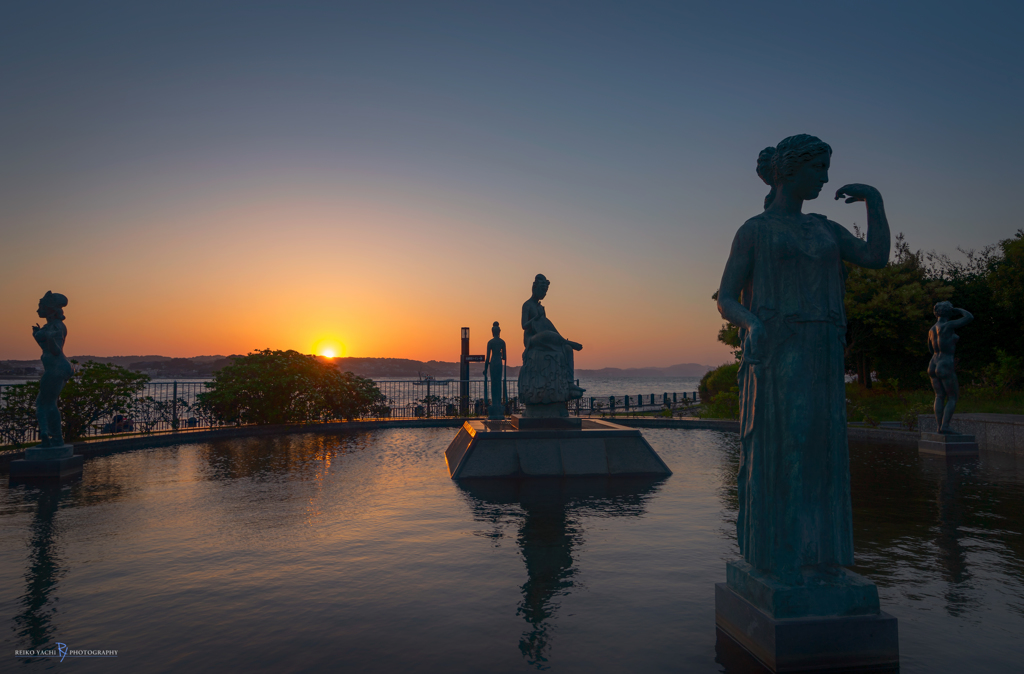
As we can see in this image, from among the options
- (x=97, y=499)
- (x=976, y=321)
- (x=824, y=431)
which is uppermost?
(x=976, y=321)

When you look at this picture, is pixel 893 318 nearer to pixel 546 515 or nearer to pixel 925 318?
pixel 925 318

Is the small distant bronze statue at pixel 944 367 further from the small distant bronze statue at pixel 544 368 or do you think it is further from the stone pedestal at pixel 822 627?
the stone pedestal at pixel 822 627

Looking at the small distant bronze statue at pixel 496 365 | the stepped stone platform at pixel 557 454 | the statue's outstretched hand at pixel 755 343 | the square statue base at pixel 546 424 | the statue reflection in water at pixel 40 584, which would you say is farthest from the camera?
the small distant bronze statue at pixel 496 365

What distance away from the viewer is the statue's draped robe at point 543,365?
11344mm

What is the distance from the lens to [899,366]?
92.0ft

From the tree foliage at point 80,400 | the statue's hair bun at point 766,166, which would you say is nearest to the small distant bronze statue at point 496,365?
the tree foliage at point 80,400

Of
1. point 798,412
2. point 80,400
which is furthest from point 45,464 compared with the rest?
point 798,412

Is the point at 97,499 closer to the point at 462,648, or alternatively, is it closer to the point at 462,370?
the point at 462,648

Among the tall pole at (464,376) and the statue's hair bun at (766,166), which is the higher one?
the statue's hair bun at (766,166)

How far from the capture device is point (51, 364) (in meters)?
10.2

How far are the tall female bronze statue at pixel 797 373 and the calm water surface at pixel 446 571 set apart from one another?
31.7 inches

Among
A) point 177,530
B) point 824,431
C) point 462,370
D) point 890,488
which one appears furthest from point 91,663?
point 462,370

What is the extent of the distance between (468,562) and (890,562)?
392 cm

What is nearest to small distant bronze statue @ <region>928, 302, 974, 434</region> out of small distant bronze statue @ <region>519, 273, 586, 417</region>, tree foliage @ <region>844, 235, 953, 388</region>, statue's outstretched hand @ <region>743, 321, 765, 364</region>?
small distant bronze statue @ <region>519, 273, 586, 417</region>
